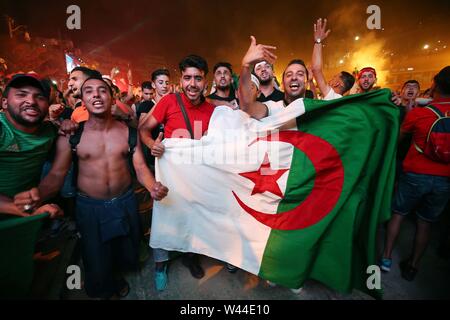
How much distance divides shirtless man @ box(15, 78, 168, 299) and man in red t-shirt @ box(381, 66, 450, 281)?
3.23 meters

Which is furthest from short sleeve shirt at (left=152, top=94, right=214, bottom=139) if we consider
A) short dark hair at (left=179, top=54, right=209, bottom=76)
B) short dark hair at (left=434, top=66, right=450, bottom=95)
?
short dark hair at (left=434, top=66, right=450, bottom=95)

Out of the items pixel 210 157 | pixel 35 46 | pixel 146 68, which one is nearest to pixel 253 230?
pixel 210 157

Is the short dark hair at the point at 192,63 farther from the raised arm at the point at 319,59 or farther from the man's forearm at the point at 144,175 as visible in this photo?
the raised arm at the point at 319,59

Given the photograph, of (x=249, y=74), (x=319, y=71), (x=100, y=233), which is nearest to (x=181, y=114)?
(x=249, y=74)

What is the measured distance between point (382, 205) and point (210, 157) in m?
1.90

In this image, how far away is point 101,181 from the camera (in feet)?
8.29

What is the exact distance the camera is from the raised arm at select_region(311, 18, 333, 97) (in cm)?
307

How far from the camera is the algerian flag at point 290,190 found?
2.25 meters

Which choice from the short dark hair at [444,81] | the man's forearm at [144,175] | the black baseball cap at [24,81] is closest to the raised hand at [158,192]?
the man's forearm at [144,175]

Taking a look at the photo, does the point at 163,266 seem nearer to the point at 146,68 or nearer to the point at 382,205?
the point at 382,205

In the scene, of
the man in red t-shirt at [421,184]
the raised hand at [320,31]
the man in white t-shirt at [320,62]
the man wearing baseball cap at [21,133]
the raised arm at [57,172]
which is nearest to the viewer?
the man wearing baseball cap at [21,133]

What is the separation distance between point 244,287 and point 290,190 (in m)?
1.52

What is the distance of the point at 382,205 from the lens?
7.28ft

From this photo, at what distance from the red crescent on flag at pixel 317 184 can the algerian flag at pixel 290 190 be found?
0.01 meters
